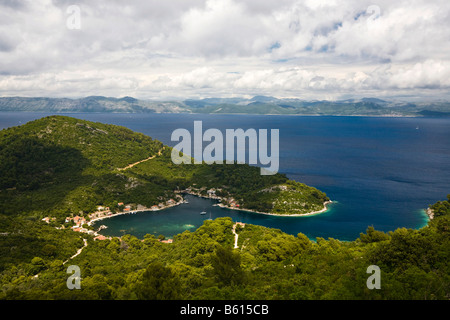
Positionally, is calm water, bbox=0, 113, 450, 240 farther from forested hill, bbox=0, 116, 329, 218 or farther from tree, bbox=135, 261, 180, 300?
tree, bbox=135, 261, 180, 300

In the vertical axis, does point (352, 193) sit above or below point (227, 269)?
below

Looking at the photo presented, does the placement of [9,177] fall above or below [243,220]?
above

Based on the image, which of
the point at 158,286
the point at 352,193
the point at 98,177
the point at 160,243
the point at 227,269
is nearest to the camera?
the point at 158,286

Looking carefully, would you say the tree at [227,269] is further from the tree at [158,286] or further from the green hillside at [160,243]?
the tree at [158,286]

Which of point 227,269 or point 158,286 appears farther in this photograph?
point 227,269

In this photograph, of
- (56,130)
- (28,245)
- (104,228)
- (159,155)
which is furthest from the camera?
(159,155)

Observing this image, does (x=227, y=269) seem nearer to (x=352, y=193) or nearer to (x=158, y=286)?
(x=158, y=286)

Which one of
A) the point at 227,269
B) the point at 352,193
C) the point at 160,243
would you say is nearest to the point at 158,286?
the point at 227,269
